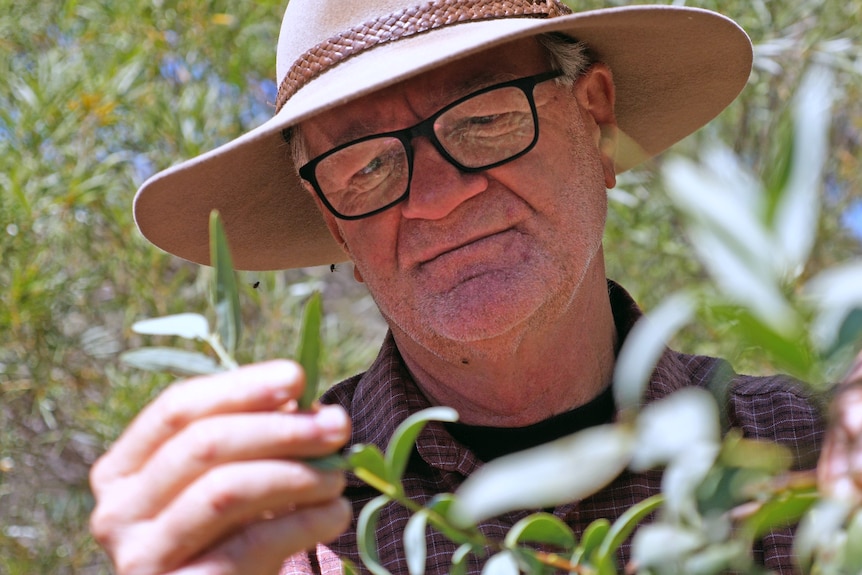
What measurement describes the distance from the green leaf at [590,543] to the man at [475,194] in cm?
63

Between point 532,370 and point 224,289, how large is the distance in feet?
3.32

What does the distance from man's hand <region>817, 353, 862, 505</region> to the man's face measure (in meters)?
0.89

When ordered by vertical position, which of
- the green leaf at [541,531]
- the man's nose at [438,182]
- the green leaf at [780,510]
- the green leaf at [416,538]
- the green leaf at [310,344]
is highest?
the green leaf at [310,344]

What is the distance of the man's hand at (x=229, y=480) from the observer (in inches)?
19.9

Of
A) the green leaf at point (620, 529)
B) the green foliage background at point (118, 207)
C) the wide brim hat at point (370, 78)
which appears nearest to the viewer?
the green leaf at point (620, 529)

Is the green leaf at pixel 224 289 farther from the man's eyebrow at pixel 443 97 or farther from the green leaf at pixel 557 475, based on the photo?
the man's eyebrow at pixel 443 97

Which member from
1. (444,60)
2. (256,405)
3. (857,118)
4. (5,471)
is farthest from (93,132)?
(256,405)

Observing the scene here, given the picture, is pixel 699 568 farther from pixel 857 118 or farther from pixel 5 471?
pixel 857 118

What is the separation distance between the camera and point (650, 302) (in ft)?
9.22

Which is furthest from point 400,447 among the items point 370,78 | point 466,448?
point 466,448

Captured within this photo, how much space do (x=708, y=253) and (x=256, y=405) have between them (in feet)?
0.84

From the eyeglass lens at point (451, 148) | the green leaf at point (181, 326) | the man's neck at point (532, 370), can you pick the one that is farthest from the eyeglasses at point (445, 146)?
the green leaf at point (181, 326)

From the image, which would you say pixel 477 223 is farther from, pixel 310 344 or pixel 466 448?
pixel 310 344

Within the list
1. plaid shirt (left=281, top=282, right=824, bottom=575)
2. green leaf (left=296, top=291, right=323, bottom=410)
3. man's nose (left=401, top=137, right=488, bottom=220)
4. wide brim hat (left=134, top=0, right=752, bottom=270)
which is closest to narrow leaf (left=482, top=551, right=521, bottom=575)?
green leaf (left=296, top=291, right=323, bottom=410)
